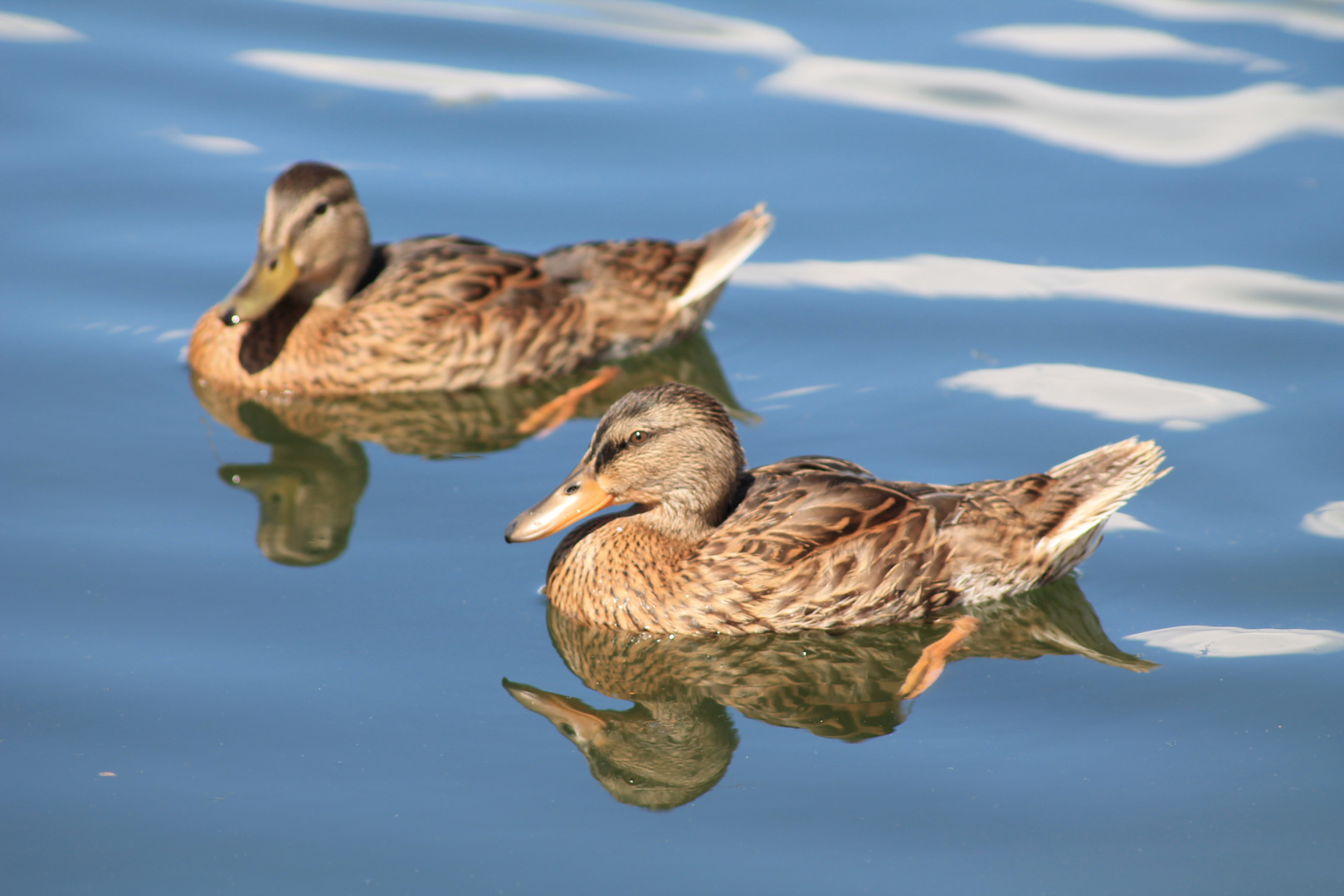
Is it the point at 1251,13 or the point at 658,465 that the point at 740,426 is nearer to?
the point at 658,465

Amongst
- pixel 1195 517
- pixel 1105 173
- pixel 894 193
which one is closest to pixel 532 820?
pixel 1195 517

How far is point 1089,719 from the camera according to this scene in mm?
5766

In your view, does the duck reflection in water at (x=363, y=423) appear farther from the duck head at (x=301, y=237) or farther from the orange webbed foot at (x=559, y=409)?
the duck head at (x=301, y=237)

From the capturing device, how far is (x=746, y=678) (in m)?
6.15

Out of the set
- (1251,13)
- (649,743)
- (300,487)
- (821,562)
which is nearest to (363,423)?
(300,487)

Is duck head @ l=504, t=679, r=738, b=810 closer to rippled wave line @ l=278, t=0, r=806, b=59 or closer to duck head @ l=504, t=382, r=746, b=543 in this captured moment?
duck head @ l=504, t=382, r=746, b=543

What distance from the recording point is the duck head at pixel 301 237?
8453 millimetres

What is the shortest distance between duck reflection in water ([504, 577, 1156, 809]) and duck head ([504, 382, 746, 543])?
1.54 feet

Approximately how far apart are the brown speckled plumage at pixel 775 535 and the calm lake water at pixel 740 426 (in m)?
0.17

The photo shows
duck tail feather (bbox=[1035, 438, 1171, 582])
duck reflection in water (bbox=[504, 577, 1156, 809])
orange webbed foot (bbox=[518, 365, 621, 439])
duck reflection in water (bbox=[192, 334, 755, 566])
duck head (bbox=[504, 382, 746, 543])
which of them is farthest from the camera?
orange webbed foot (bbox=[518, 365, 621, 439])

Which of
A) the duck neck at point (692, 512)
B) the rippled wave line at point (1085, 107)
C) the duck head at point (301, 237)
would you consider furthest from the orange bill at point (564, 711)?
the rippled wave line at point (1085, 107)

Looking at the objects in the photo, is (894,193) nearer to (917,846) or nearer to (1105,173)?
(1105,173)

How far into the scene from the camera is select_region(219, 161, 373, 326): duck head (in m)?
8.45

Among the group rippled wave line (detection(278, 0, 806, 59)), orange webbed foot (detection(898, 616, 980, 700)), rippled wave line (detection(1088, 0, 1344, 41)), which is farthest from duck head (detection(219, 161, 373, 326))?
rippled wave line (detection(1088, 0, 1344, 41))
